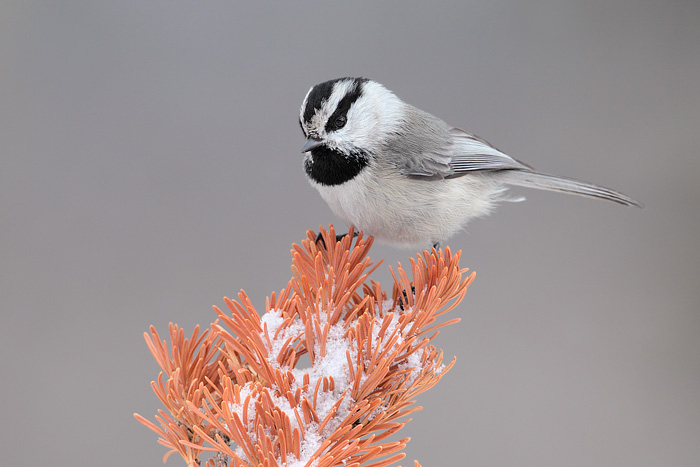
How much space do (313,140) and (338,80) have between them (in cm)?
11

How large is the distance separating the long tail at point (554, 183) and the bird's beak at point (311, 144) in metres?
0.50

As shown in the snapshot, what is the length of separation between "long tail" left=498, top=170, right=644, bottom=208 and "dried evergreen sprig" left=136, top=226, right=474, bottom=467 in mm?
548

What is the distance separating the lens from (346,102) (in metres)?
0.87

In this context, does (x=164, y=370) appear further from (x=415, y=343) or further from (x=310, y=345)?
(x=415, y=343)

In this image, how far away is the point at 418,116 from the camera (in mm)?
1082

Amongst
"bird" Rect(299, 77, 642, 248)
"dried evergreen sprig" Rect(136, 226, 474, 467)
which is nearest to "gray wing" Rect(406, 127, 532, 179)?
"bird" Rect(299, 77, 642, 248)

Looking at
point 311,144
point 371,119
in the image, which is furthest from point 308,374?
point 371,119

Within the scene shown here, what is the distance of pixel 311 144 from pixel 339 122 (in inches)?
2.8

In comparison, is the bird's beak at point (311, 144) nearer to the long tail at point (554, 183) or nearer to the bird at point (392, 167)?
the bird at point (392, 167)

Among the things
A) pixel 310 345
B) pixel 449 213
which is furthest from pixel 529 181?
pixel 310 345

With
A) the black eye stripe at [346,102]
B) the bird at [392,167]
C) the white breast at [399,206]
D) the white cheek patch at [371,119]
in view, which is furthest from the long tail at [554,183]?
the black eye stripe at [346,102]

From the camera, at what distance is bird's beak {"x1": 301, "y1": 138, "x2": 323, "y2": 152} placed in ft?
2.69

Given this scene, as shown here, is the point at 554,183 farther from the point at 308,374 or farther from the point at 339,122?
the point at 308,374

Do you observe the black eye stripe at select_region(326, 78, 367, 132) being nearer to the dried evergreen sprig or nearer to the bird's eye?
the bird's eye
